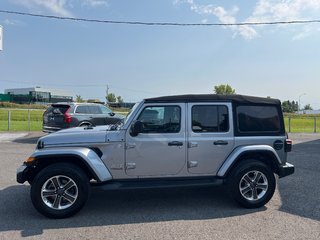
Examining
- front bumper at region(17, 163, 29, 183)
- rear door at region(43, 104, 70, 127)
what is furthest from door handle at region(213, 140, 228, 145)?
rear door at region(43, 104, 70, 127)

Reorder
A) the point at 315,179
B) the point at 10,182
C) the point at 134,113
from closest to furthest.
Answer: the point at 134,113 → the point at 10,182 → the point at 315,179

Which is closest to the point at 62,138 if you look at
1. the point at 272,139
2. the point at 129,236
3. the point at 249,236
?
the point at 129,236

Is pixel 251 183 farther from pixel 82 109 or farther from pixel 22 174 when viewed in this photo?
pixel 82 109

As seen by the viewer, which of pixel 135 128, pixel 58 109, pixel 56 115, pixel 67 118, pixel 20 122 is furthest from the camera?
pixel 20 122

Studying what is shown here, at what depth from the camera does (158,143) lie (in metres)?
5.36

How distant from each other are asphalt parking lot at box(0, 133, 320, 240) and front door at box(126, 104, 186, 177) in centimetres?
69

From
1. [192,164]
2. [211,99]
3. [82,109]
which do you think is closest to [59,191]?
A: [192,164]

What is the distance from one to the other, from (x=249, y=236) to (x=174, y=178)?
5.19ft

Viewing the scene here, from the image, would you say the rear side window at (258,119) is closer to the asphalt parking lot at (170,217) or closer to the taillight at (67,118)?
the asphalt parking lot at (170,217)

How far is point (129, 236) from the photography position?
170 inches

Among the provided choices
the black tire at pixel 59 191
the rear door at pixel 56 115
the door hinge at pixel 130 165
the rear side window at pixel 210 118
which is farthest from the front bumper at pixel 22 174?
the rear door at pixel 56 115

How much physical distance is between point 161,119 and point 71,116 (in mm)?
9429

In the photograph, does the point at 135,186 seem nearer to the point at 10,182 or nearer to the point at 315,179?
the point at 10,182

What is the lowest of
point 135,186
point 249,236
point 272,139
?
point 249,236
